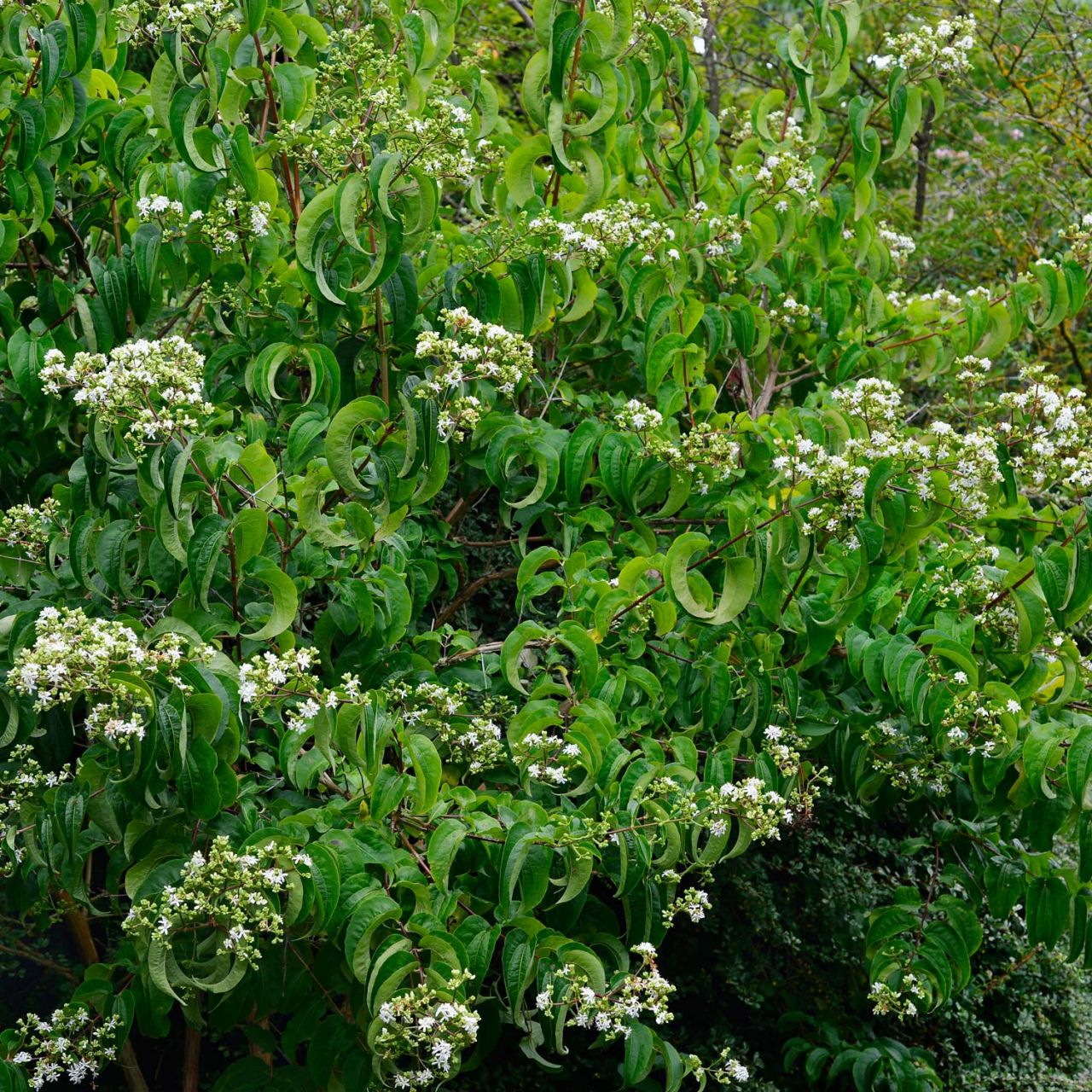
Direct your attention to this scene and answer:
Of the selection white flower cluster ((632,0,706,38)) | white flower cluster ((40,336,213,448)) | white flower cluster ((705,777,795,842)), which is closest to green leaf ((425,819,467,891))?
white flower cluster ((705,777,795,842))

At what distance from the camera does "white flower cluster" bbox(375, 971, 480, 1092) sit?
7.25 feet

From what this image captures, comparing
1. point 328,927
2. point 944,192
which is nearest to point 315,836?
point 328,927

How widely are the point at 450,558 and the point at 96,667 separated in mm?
1458

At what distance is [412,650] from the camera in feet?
10.4

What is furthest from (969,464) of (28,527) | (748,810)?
(28,527)

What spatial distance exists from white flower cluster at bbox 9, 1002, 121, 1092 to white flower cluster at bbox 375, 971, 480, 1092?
607mm

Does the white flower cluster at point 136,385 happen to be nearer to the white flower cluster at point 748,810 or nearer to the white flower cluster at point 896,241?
the white flower cluster at point 748,810

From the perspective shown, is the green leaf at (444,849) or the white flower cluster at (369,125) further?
the white flower cluster at (369,125)

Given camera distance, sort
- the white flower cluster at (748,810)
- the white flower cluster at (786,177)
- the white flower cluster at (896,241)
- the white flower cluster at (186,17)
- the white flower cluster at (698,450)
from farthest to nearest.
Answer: the white flower cluster at (896,241)
the white flower cluster at (786,177)
the white flower cluster at (698,450)
the white flower cluster at (186,17)
the white flower cluster at (748,810)

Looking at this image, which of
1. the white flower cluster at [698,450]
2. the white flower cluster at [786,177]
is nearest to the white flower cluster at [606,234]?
the white flower cluster at [786,177]

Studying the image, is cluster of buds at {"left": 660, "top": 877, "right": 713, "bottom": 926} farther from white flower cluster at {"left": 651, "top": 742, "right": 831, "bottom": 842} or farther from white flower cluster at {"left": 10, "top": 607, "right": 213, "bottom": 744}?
white flower cluster at {"left": 10, "top": 607, "right": 213, "bottom": 744}

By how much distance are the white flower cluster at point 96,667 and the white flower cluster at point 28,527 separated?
54 cm

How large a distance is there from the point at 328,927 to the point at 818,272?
8.26 feet

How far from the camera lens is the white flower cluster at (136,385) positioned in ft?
7.39
